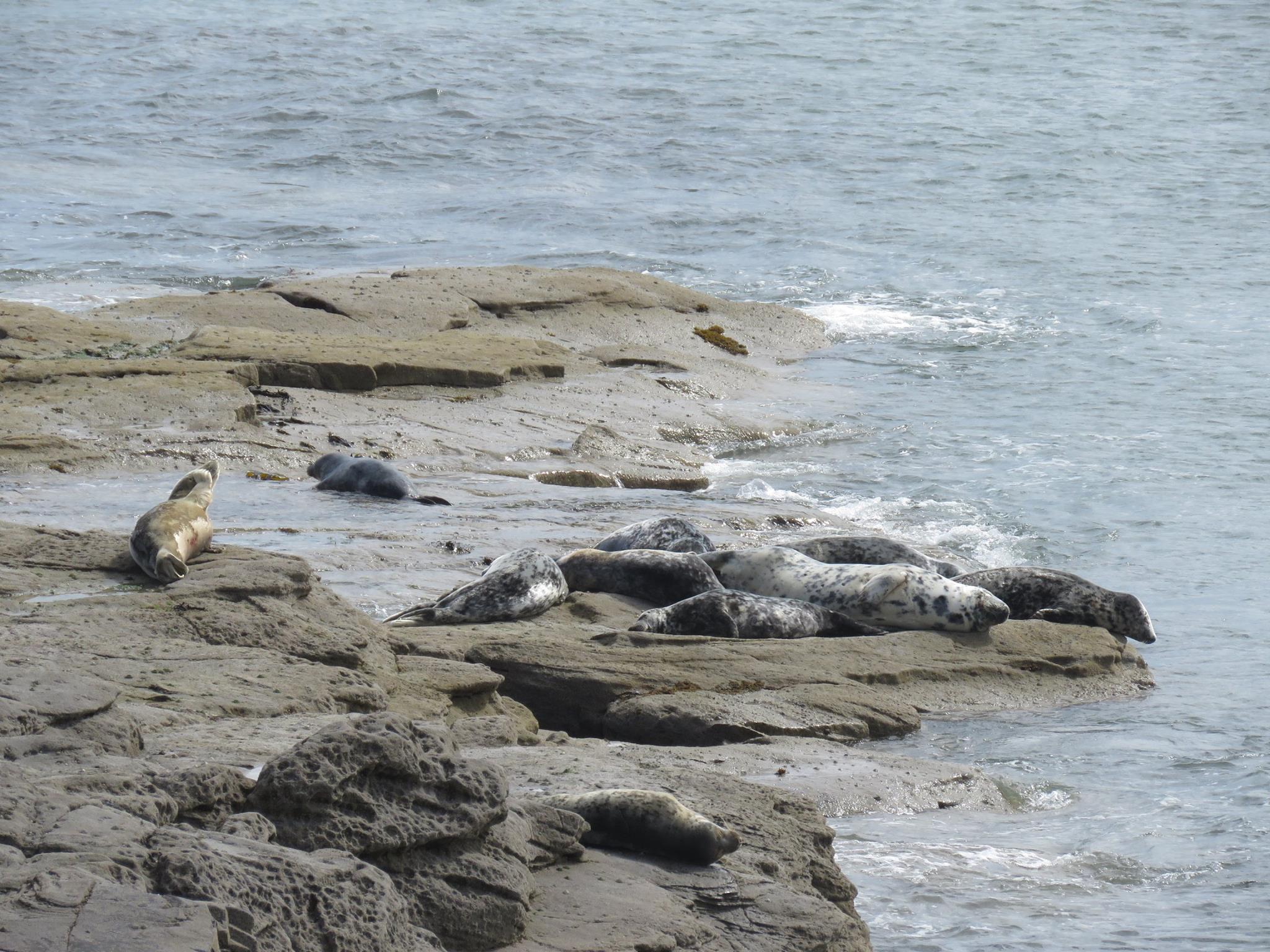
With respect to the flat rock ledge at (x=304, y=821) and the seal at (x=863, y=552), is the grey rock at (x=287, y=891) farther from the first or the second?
the seal at (x=863, y=552)

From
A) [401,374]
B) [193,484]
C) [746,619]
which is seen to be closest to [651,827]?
[746,619]

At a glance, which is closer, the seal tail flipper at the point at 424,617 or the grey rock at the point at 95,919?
the grey rock at the point at 95,919

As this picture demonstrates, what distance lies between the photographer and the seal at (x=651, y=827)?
3.54 metres

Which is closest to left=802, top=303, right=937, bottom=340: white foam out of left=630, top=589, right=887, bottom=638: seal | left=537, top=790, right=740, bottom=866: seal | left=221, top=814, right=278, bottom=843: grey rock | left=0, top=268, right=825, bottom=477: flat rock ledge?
left=0, top=268, right=825, bottom=477: flat rock ledge

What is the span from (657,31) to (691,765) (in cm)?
3047

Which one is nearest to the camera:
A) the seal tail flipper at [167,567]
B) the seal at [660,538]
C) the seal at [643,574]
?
the seal tail flipper at [167,567]

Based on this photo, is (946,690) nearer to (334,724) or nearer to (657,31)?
(334,724)

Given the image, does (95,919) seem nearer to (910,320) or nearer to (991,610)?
(991,610)

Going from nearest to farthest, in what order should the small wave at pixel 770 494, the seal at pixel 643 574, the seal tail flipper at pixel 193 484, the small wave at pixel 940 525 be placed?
the seal tail flipper at pixel 193 484 → the seal at pixel 643 574 → the small wave at pixel 940 525 → the small wave at pixel 770 494

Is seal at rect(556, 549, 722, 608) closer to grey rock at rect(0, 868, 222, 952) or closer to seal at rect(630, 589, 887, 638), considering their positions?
seal at rect(630, 589, 887, 638)

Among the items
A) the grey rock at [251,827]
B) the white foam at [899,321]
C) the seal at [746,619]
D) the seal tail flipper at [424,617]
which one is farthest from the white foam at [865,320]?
the grey rock at [251,827]

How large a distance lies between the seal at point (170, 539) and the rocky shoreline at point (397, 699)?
0.30 ft

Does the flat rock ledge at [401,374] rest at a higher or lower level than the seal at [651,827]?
lower

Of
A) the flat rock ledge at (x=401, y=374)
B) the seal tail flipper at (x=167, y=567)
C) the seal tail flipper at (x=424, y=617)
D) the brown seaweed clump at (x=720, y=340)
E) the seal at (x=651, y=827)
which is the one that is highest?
the seal at (x=651, y=827)
